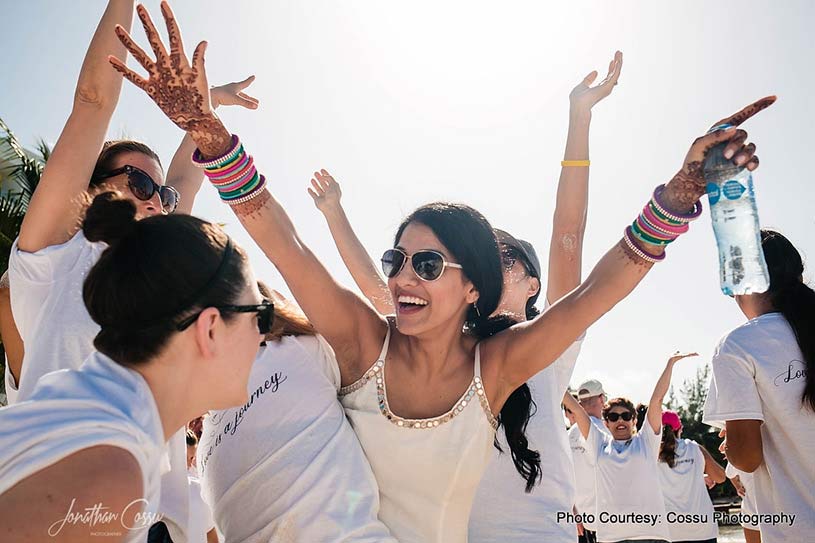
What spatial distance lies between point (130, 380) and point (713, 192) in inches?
85.2

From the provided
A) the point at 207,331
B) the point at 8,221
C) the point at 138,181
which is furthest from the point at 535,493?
the point at 8,221

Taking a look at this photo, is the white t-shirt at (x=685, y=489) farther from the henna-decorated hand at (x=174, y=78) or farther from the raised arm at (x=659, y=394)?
the henna-decorated hand at (x=174, y=78)

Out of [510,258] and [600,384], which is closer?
[510,258]

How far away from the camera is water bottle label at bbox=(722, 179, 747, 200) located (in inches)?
105

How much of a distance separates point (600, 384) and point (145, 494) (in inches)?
346

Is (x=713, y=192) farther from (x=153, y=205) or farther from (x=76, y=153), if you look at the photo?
(x=76, y=153)

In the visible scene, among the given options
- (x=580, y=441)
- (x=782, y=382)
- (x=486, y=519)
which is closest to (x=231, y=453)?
(x=486, y=519)

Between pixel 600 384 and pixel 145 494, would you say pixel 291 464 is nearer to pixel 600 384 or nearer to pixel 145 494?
pixel 145 494

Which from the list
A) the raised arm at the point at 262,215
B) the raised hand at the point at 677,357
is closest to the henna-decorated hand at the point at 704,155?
the raised arm at the point at 262,215

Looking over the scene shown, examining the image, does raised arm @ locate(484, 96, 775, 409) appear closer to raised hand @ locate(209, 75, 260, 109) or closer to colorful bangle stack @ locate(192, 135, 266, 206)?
colorful bangle stack @ locate(192, 135, 266, 206)

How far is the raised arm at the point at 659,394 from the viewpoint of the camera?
733 cm

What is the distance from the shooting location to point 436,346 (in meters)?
3.24

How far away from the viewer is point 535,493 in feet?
11.6

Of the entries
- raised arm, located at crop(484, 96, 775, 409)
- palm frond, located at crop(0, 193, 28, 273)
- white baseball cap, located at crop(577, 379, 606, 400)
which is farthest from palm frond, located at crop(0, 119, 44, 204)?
raised arm, located at crop(484, 96, 775, 409)
